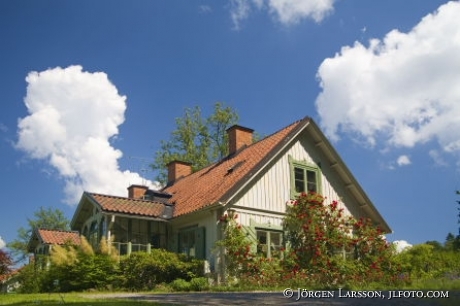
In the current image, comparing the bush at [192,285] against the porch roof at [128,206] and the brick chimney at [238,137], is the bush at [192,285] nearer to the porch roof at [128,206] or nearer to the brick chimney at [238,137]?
the porch roof at [128,206]

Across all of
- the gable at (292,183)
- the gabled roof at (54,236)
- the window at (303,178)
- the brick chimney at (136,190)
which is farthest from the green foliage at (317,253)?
the brick chimney at (136,190)

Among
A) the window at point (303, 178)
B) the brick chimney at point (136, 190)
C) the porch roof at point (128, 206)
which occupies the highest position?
the brick chimney at point (136, 190)

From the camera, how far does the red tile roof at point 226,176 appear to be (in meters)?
18.4

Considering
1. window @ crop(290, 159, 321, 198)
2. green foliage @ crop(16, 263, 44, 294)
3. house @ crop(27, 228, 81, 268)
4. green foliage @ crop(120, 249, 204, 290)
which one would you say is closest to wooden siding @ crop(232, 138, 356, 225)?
window @ crop(290, 159, 321, 198)

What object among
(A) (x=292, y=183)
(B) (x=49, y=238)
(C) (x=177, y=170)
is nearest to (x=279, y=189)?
(A) (x=292, y=183)

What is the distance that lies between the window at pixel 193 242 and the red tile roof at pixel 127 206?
1.43 metres

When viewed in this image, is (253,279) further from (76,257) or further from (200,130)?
(200,130)

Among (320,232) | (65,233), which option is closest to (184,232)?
(320,232)

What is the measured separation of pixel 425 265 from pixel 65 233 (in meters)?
17.9

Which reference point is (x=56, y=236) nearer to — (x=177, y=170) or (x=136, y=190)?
(x=136, y=190)

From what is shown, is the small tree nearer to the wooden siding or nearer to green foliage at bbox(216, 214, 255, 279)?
the wooden siding

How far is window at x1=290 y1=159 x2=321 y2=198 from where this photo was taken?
20297 mm

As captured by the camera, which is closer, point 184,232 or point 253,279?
point 253,279

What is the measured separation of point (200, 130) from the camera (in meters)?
40.2
